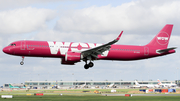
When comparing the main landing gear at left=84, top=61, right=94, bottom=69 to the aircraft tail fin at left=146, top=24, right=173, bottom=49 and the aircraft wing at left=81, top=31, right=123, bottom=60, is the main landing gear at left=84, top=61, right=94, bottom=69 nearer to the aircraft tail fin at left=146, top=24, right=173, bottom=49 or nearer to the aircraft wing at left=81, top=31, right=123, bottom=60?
the aircraft wing at left=81, top=31, right=123, bottom=60

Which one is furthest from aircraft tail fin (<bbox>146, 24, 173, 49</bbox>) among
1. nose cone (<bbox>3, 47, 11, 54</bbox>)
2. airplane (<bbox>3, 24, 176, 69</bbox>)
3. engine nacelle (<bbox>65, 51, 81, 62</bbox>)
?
nose cone (<bbox>3, 47, 11, 54</bbox>)

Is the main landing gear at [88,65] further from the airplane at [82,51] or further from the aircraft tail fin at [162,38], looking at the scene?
the aircraft tail fin at [162,38]

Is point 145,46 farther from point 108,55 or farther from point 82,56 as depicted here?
point 82,56

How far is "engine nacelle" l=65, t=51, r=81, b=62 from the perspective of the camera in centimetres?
4774

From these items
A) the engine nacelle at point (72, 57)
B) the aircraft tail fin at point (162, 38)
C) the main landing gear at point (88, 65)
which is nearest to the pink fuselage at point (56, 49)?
the engine nacelle at point (72, 57)

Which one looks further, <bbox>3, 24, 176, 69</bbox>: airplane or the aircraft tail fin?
the aircraft tail fin

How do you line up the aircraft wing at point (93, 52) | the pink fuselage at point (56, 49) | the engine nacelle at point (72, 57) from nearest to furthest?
the aircraft wing at point (93, 52), the pink fuselage at point (56, 49), the engine nacelle at point (72, 57)

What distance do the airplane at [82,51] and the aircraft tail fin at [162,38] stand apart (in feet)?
5.44

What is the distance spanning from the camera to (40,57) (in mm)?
48719

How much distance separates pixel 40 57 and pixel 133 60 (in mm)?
19391

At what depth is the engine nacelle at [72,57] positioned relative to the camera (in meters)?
47.7

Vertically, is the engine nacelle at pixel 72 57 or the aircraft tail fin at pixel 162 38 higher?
the aircraft tail fin at pixel 162 38

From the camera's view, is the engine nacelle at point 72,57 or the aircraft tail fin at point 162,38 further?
the aircraft tail fin at point 162,38

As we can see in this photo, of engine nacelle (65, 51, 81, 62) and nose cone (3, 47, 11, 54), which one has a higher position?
nose cone (3, 47, 11, 54)
